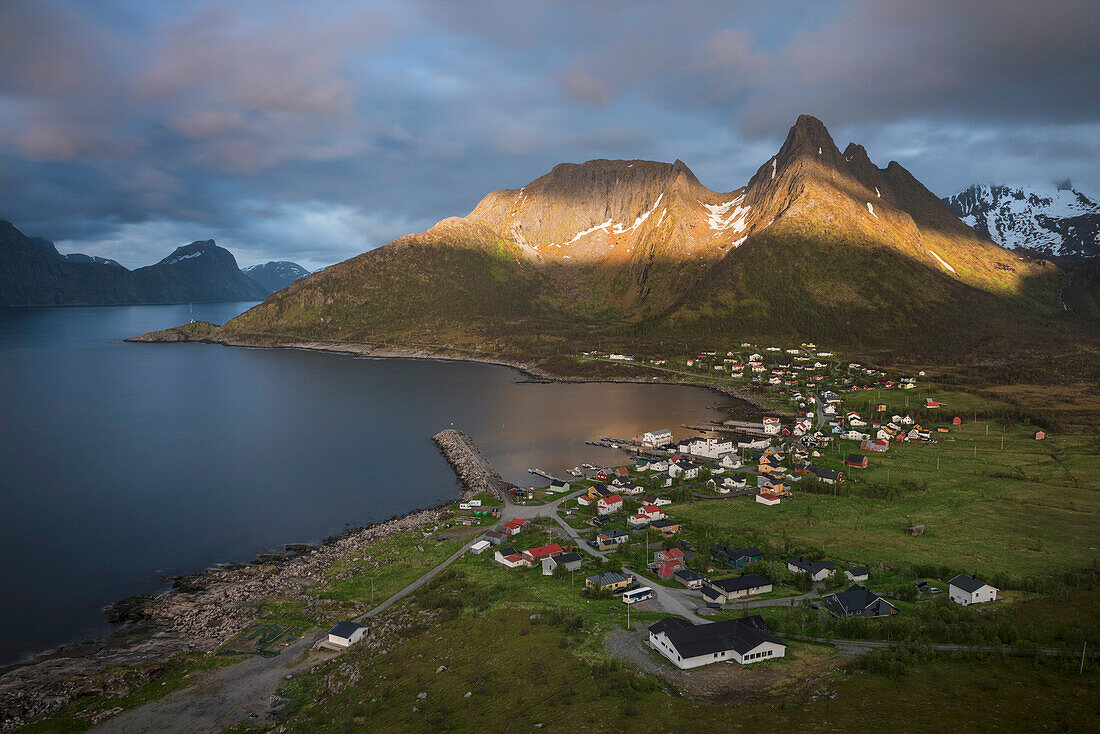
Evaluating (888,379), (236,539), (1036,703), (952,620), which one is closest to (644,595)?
(952,620)

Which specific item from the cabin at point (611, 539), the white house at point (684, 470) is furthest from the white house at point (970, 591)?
the white house at point (684, 470)

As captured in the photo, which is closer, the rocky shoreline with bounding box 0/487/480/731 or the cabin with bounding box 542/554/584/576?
the rocky shoreline with bounding box 0/487/480/731

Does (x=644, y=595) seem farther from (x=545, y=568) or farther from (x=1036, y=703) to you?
(x=1036, y=703)

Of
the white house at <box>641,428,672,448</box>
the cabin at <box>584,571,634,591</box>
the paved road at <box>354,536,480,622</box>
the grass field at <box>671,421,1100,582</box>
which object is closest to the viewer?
the cabin at <box>584,571,634,591</box>

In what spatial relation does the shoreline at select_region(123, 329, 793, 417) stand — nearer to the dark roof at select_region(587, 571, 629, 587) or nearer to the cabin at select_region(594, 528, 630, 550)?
the cabin at select_region(594, 528, 630, 550)

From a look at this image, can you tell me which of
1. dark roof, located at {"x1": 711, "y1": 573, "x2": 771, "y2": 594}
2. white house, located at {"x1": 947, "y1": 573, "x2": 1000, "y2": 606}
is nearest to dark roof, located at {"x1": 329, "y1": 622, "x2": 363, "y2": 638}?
dark roof, located at {"x1": 711, "y1": 573, "x2": 771, "y2": 594}

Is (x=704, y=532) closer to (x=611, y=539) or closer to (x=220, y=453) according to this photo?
(x=611, y=539)

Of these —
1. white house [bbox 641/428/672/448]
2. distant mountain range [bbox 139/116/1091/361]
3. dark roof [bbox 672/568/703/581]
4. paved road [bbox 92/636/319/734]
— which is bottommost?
paved road [bbox 92/636/319/734]
